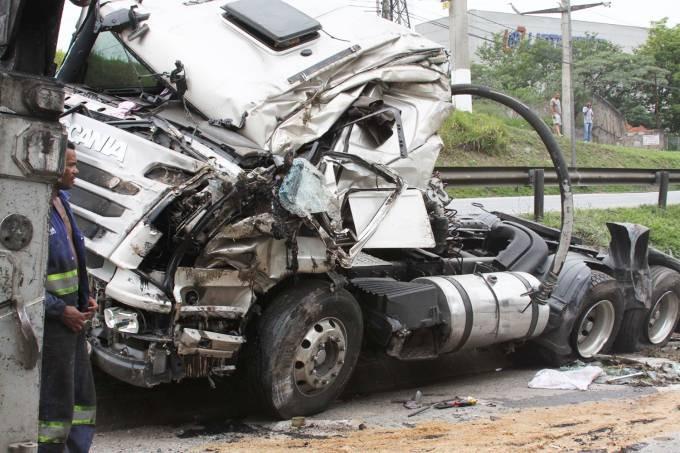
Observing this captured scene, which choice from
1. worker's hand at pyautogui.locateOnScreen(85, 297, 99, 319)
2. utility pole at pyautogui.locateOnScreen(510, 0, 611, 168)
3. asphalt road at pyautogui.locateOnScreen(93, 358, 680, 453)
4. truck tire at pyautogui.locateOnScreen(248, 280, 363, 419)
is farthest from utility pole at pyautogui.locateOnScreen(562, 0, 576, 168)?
worker's hand at pyautogui.locateOnScreen(85, 297, 99, 319)

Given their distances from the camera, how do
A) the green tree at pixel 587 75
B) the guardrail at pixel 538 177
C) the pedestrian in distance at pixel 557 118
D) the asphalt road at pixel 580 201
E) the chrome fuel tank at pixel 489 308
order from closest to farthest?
the chrome fuel tank at pixel 489 308 < the guardrail at pixel 538 177 < the asphalt road at pixel 580 201 < the pedestrian in distance at pixel 557 118 < the green tree at pixel 587 75

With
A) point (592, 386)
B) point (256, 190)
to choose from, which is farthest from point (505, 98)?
point (256, 190)

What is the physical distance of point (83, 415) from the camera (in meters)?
3.40

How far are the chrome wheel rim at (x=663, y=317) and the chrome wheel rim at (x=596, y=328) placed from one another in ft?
2.11

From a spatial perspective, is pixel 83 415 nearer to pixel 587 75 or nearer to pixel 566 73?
pixel 566 73

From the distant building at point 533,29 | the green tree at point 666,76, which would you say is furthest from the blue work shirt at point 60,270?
the distant building at point 533,29

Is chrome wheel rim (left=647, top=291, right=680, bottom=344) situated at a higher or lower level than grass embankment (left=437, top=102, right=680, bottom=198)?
lower

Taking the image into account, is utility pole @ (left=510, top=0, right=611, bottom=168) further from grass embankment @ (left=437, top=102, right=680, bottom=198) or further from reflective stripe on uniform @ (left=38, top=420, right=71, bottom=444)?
reflective stripe on uniform @ (left=38, top=420, right=71, bottom=444)

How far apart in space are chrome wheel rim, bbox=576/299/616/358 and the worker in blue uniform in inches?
177

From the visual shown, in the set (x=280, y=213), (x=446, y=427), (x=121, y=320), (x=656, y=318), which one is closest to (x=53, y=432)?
(x=121, y=320)

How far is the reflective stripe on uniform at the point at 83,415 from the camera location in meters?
3.38

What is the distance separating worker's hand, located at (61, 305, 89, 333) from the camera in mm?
3117

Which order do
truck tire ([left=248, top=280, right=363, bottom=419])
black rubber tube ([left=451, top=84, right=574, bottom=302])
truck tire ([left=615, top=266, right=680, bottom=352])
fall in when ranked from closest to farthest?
truck tire ([left=248, top=280, right=363, bottom=419]) < black rubber tube ([left=451, top=84, right=574, bottom=302]) < truck tire ([left=615, top=266, right=680, bottom=352])

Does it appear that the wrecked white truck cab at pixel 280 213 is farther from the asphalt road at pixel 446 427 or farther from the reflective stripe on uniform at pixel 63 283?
the reflective stripe on uniform at pixel 63 283
